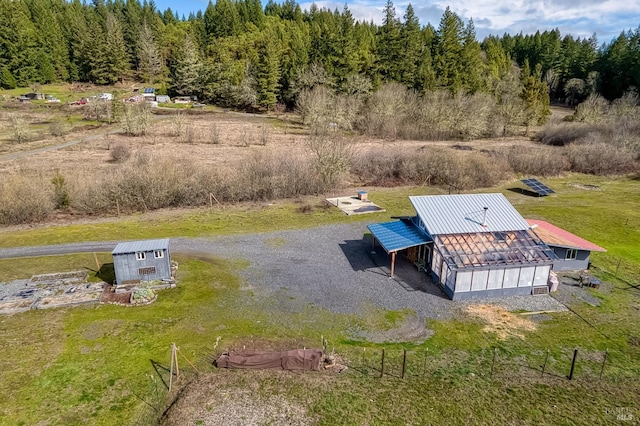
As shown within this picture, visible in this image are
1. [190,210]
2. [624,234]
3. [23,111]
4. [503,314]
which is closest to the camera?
[503,314]

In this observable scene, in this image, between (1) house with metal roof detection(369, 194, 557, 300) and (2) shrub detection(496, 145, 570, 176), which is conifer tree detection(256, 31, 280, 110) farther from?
(1) house with metal roof detection(369, 194, 557, 300)

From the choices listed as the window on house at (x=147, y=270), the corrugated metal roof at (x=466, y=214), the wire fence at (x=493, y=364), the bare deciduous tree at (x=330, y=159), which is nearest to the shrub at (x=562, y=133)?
the bare deciduous tree at (x=330, y=159)

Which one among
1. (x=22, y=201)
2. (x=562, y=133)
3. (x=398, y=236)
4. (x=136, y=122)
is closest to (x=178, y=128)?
(x=136, y=122)

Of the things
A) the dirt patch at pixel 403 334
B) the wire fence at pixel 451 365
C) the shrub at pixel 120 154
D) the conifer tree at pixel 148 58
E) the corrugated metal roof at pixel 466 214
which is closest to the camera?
the wire fence at pixel 451 365

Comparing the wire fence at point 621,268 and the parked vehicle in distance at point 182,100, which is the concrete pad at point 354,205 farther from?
the parked vehicle in distance at point 182,100

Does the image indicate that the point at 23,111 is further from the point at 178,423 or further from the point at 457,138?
the point at 178,423

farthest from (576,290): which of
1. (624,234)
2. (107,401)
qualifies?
(107,401)

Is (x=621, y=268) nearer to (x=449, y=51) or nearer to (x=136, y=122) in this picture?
(x=136, y=122)
